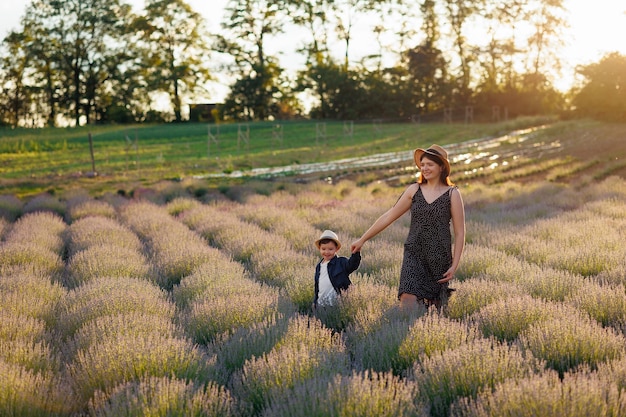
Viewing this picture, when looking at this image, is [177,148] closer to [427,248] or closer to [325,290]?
[325,290]

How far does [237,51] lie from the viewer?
5053cm

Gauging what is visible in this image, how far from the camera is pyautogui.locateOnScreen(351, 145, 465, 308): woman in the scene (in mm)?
5199

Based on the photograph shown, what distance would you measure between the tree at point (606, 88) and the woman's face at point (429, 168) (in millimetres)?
38612

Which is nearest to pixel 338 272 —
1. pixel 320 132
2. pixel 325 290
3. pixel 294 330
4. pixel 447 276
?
pixel 325 290

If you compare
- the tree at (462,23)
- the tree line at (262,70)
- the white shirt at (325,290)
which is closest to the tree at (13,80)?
the tree line at (262,70)

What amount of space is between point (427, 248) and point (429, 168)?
583 mm

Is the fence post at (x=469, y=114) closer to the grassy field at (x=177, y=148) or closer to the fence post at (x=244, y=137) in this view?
the grassy field at (x=177, y=148)

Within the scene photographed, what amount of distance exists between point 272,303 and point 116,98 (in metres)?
45.7

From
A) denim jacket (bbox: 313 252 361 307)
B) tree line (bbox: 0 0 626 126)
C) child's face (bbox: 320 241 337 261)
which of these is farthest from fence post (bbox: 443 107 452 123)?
child's face (bbox: 320 241 337 261)

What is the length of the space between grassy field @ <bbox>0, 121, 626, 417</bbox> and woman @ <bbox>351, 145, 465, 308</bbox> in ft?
0.71

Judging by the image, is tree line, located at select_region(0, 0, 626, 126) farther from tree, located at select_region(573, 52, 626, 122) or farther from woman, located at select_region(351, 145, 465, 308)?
woman, located at select_region(351, 145, 465, 308)

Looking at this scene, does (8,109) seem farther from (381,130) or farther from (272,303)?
(272,303)

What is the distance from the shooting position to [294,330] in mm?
4559

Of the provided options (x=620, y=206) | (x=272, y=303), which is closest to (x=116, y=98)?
(x=620, y=206)
